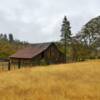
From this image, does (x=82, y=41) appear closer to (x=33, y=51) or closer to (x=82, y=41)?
(x=82, y=41)

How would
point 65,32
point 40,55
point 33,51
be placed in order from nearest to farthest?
point 40,55 < point 33,51 < point 65,32

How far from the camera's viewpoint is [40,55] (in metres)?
51.7

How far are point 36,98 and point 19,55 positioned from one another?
39693 mm

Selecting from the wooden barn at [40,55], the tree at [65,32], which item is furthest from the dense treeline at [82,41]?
the wooden barn at [40,55]

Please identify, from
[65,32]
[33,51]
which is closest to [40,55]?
[33,51]

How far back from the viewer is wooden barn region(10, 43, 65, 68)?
5038 centimetres

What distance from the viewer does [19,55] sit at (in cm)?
5384

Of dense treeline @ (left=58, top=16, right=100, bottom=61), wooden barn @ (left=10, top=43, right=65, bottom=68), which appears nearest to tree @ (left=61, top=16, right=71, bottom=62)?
dense treeline @ (left=58, top=16, right=100, bottom=61)

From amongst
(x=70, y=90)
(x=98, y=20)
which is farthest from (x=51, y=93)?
(x=98, y=20)

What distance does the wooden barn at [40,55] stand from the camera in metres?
50.4

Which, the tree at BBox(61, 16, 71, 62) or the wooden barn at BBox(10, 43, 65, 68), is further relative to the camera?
the tree at BBox(61, 16, 71, 62)

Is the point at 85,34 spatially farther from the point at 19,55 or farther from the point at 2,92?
the point at 2,92

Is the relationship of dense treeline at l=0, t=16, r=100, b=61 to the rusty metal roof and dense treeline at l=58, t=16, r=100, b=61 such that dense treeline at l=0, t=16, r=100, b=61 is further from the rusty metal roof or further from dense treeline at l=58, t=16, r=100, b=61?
the rusty metal roof

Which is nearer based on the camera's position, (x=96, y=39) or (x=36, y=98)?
(x=36, y=98)
